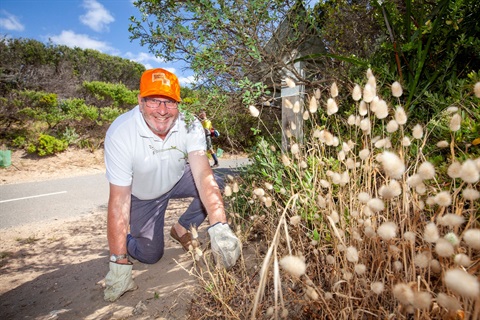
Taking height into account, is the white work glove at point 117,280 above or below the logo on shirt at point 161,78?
below

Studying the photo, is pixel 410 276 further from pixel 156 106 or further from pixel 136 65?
pixel 136 65

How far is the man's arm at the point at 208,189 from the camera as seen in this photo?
2.24 m

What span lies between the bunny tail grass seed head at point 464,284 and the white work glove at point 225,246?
59.5 inches

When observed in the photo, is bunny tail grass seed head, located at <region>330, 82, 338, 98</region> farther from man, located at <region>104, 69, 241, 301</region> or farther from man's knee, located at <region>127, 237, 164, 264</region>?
man's knee, located at <region>127, 237, 164, 264</region>

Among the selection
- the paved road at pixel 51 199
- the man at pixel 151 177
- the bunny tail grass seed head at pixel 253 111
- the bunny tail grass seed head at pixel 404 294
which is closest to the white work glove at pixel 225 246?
the man at pixel 151 177

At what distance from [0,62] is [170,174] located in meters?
16.3

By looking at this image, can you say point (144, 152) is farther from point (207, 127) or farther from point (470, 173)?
point (470, 173)

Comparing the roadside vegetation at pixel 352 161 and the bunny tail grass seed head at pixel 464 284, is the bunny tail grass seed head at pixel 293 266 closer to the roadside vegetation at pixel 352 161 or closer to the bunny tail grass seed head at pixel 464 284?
the roadside vegetation at pixel 352 161

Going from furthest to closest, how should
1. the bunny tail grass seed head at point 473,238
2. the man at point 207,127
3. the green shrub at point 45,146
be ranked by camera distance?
the green shrub at point 45,146
the man at point 207,127
the bunny tail grass seed head at point 473,238

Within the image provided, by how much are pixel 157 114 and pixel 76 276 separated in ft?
6.36

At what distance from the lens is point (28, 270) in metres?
3.00

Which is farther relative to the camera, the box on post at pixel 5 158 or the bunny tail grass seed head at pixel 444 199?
the box on post at pixel 5 158

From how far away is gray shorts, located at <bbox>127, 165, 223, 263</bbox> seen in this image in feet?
9.20

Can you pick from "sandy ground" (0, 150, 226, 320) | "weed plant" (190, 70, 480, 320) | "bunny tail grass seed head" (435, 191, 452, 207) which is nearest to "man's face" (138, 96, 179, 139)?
"weed plant" (190, 70, 480, 320)
